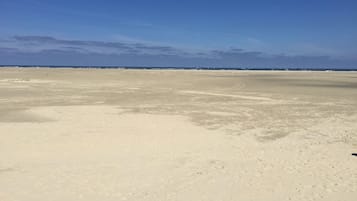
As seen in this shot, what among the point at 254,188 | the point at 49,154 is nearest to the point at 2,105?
the point at 49,154

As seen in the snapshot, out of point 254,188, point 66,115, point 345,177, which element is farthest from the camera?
point 66,115

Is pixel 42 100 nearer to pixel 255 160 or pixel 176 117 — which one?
pixel 176 117

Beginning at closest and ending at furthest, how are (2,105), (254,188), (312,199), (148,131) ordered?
(312,199), (254,188), (148,131), (2,105)

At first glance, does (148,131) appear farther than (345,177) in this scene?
Yes

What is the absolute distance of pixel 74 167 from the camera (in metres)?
9.48

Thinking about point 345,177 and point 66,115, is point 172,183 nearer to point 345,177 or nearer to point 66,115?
point 345,177

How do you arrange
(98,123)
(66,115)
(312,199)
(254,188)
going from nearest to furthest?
(312,199)
(254,188)
(98,123)
(66,115)

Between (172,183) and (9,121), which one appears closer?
(172,183)

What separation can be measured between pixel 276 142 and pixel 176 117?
20.0 ft

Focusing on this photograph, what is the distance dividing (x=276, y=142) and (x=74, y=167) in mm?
6329

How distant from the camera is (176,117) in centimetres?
1780

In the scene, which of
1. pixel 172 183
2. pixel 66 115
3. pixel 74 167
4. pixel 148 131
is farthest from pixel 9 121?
pixel 172 183

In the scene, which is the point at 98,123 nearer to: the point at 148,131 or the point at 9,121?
the point at 148,131

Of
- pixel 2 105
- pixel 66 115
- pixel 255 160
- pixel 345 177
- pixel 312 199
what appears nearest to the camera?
pixel 312 199
